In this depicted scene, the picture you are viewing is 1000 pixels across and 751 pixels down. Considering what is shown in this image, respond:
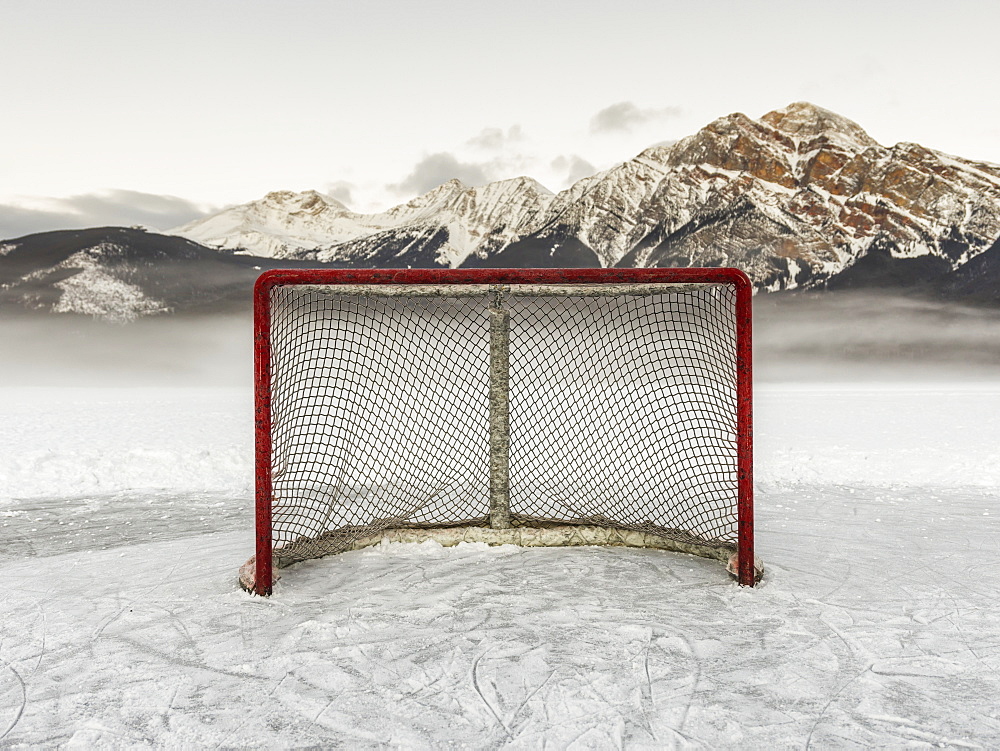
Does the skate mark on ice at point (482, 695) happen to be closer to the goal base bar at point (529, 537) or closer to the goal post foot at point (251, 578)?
the goal post foot at point (251, 578)

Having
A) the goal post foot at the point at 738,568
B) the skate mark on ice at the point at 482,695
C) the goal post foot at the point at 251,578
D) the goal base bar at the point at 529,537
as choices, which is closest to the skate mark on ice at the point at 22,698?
the goal post foot at the point at 251,578

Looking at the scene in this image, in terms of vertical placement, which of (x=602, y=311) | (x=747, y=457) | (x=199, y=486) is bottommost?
(x=199, y=486)

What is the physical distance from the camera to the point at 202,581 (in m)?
2.81

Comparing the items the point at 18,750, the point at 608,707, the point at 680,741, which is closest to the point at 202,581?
the point at 18,750

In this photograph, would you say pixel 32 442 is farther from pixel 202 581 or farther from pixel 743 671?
pixel 743 671

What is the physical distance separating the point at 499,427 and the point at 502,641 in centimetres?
149

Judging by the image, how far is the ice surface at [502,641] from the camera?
165cm

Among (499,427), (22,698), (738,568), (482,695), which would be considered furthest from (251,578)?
(738,568)

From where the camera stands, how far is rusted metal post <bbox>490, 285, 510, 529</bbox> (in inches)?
136

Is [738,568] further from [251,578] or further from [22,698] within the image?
[22,698]

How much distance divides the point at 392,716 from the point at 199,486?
4.15 metres

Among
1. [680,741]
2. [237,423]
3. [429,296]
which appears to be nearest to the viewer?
[680,741]

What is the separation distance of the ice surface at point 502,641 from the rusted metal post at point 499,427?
320 millimetres

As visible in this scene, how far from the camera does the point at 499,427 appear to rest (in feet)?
11.4
